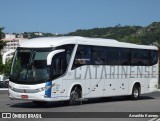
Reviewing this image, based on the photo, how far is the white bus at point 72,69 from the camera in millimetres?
19234

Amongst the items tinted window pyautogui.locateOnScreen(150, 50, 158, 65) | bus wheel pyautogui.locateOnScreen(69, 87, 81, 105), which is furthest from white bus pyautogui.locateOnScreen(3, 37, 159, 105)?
tinted window pyautogui.locateOnScreen(150, 50, 158, 65)

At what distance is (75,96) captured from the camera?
20922 mm

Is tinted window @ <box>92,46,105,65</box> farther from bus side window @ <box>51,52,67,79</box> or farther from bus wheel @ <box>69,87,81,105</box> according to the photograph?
bus side window @ <box>51,52,67,79</box>

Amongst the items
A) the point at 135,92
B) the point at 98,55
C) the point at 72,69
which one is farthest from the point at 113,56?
the point at 72,69

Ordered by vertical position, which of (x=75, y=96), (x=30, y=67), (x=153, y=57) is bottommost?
(x=75, y=96)

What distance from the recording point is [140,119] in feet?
47.5

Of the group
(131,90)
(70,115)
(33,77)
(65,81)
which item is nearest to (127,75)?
(131,90)

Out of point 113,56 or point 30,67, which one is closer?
point 30,67

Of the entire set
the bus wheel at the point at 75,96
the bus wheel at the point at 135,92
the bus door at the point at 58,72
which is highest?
the bus door at the point at 58,72

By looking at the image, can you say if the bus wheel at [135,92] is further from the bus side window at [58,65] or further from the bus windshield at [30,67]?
the bus windshield at [30,67]

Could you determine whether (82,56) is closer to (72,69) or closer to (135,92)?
(72,69)

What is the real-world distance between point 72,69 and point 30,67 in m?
2.18

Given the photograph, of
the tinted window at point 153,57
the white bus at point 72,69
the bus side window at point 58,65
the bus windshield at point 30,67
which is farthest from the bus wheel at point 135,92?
the bus windshield at point 30,67

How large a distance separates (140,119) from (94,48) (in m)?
8.38
